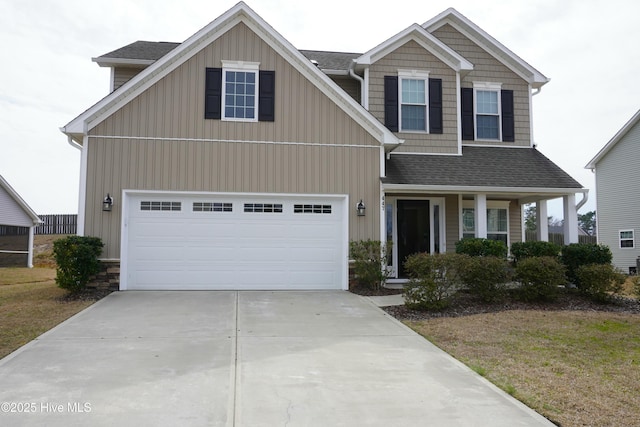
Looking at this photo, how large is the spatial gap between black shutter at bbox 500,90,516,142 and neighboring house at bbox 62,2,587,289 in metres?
1.36

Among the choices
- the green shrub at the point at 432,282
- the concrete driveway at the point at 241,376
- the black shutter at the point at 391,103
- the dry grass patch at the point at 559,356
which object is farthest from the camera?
the black shutter at the point at 391,103

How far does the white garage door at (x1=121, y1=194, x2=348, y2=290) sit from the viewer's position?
11352mm

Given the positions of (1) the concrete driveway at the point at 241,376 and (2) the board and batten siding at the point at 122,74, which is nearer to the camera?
(1) the concrete driveway at the point at 241,376

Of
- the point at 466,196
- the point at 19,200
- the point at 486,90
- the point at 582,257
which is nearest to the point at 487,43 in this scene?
the point at 486,90

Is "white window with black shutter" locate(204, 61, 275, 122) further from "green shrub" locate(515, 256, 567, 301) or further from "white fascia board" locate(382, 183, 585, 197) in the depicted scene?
"green shrub" locate(515, 256, 567, 301)

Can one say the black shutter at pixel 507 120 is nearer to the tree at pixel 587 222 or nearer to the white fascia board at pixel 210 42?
the white fascia board at pixel 210 42

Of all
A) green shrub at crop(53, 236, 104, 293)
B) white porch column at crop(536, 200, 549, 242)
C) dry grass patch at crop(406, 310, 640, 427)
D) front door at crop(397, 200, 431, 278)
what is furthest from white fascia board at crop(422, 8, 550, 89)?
green shrub at crop(53, 236, 104, 293)

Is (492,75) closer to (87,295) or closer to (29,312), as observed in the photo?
(87,295)

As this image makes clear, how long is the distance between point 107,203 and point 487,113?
34.0 ft

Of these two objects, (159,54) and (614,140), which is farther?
(614,140)

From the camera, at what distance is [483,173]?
12711mm

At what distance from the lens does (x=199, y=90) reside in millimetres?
11766

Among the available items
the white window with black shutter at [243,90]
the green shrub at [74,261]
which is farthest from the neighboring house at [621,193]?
the green shrub at [74,261]

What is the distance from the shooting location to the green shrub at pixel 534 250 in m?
11.3
